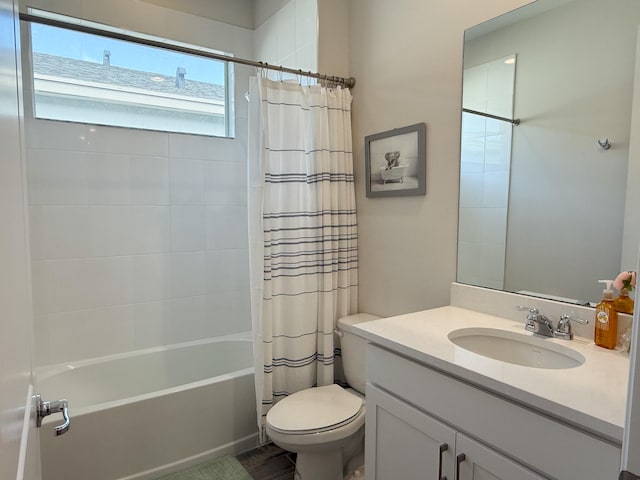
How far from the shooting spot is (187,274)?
8.98 ft

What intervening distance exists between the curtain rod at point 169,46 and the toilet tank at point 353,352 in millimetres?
1348

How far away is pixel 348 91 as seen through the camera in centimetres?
219

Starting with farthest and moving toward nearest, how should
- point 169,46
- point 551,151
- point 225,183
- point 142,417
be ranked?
point 225,183, point 142,417, point 169,46, point 551,151

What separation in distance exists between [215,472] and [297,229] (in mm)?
1332

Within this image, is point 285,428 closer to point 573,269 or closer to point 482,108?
point 573,269

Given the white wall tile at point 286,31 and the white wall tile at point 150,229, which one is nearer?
the white wall tile at point 286,31

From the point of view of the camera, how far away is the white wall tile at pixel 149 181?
8.27ft

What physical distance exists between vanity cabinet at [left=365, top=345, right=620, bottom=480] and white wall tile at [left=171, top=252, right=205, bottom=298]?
1719 mm

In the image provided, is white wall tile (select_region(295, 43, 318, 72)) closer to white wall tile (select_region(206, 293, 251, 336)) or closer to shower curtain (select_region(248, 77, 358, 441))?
shower curtain (select_region(248, 77, 358, 441))

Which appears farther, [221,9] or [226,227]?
[226,227]

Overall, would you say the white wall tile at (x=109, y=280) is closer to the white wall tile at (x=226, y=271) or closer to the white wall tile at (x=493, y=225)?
the white wall tile at (x=226, y=271)

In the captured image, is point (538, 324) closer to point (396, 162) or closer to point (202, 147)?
point (396, 162)

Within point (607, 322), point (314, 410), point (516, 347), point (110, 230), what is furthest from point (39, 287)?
point (607, 322)

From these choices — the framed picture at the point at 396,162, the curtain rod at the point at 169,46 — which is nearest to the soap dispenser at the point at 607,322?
the framed picture at the point at 396,162
